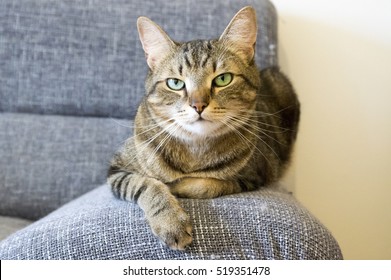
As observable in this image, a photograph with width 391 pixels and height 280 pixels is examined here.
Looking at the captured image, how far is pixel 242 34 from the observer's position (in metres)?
1.06

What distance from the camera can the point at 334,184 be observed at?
169 cm

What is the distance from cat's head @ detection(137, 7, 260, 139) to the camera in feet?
3.24

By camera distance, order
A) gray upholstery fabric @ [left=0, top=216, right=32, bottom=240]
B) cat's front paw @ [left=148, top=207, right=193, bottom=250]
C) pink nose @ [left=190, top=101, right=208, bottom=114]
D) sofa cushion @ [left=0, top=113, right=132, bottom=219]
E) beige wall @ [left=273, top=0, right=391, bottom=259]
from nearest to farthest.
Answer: cat's front paw @ [left=148, top=207, right=193, bottom=250]
pink nose @ [left=190, top=101, right=208, bottom=114]
gray upholstery fabric @ [left=0, top=216, right=32, bottom=240]
sofa cushion @ [left=0, top=113, right=132, bottom=219]
beige wall @ [left=273, top=0, right=391, bottom=259]

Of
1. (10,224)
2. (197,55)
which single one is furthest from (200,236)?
(10,224)

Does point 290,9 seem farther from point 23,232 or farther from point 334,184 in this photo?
point 23,232

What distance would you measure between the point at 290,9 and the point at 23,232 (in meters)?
1.17

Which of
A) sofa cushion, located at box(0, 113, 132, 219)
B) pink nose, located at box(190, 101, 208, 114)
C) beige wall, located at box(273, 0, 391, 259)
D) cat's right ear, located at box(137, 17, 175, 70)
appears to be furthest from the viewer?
beige wall, located at box(273, 0, 391, 259)

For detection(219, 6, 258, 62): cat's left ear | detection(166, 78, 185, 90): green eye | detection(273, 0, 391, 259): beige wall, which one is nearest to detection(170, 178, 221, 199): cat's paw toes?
detection(166, 78, 185, 90): green eye

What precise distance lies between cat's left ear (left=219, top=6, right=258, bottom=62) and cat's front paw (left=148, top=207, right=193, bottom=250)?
427 mm

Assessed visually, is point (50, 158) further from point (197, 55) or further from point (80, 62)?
point (197, 55)

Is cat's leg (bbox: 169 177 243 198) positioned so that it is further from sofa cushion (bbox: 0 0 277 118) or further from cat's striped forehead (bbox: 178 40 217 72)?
sofa cushion (bbox: 0 0 277 118)

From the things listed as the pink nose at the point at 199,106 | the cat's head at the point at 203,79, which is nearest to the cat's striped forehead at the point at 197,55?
the cat's head at the point at 203,79

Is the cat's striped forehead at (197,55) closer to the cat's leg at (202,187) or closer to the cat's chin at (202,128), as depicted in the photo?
the cat's chin at (202,128)

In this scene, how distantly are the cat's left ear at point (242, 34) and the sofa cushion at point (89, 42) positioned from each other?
17.6 inches
